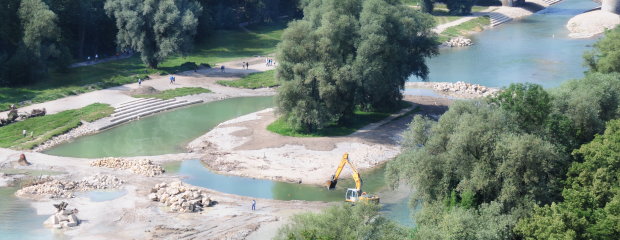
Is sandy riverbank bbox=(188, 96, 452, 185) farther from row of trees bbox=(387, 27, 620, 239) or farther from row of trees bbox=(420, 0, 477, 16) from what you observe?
row of trees bbox=(420, 0, 477, 16)

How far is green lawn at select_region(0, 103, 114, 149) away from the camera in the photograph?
74.1 m

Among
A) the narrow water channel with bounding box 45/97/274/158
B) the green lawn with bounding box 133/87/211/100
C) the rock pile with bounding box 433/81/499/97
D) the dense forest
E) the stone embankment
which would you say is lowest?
the stone embankment

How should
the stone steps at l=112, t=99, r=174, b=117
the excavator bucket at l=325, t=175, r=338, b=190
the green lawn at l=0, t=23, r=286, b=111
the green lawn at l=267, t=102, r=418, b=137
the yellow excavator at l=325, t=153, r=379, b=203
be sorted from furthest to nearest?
the green lawn at l=0, t=23, r=286, b=111
the stone steps at l=112, t=99, r=174, b=117
the green lawn at l=267, t=102, r=418, b=137
the excavator bucket at l=325, t=175, r=338, b=190
the yellow excavator at l=325, t=153, r=379, b=203

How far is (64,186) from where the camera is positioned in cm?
6100

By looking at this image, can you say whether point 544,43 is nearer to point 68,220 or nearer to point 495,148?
point 495,148

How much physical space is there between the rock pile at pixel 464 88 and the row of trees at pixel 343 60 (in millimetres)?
14541

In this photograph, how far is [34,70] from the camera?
307 feet

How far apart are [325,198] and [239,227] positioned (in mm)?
9553

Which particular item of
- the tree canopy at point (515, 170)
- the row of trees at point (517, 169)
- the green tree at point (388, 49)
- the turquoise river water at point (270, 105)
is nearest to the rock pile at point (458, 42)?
the turquoise river water at point (270, 105)

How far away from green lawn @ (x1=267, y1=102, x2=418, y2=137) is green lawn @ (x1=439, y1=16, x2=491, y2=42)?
56.0 meters

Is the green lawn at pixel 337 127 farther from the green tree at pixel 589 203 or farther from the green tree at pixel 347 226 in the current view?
the green tree at pixel 347 226

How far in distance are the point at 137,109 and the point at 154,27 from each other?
17231mm

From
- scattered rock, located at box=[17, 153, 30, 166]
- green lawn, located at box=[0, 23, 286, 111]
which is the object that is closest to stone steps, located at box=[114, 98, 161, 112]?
green lawn, located at box=[0, 23, 286, 111]

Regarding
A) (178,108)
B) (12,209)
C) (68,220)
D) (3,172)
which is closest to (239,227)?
(68,220)
